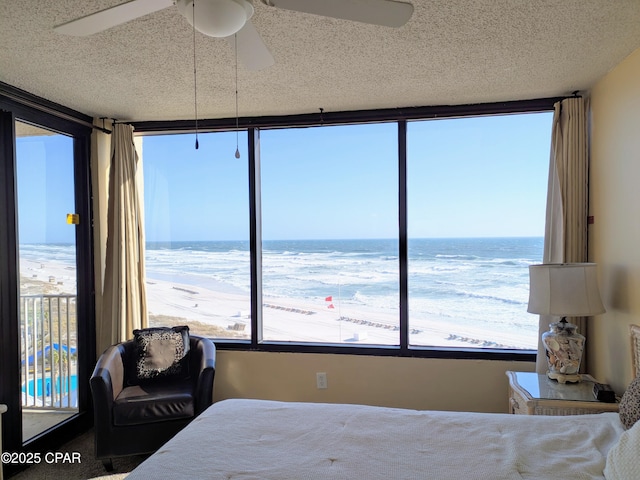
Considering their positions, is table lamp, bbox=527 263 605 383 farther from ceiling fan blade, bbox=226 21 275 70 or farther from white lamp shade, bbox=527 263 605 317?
ceiling fan blade, bbox=226 21 275 70

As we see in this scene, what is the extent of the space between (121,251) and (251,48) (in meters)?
2.27

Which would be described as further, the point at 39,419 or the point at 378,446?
the point at 39,419

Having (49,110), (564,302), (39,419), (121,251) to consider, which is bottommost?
(39,419)

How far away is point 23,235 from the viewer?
2971 millimetres

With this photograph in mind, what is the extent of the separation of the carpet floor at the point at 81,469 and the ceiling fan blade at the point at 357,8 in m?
2.73

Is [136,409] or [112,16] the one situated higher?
[112,16]

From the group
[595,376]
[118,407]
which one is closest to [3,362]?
[118,407]

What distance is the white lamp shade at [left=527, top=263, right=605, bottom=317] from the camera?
2406mm

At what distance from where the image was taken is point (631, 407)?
1696 millimetres

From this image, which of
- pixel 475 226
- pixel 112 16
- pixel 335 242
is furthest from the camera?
pixel 335 242

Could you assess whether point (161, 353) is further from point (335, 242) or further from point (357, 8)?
point (357, 8)

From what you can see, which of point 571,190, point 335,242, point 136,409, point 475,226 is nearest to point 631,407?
point 571,190

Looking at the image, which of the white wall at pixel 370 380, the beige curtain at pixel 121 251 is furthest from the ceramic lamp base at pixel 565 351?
the beige curtain at pixel 121 251

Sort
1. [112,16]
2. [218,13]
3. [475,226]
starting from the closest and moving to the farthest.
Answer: [218,13] → [112,16] → [475,226]
